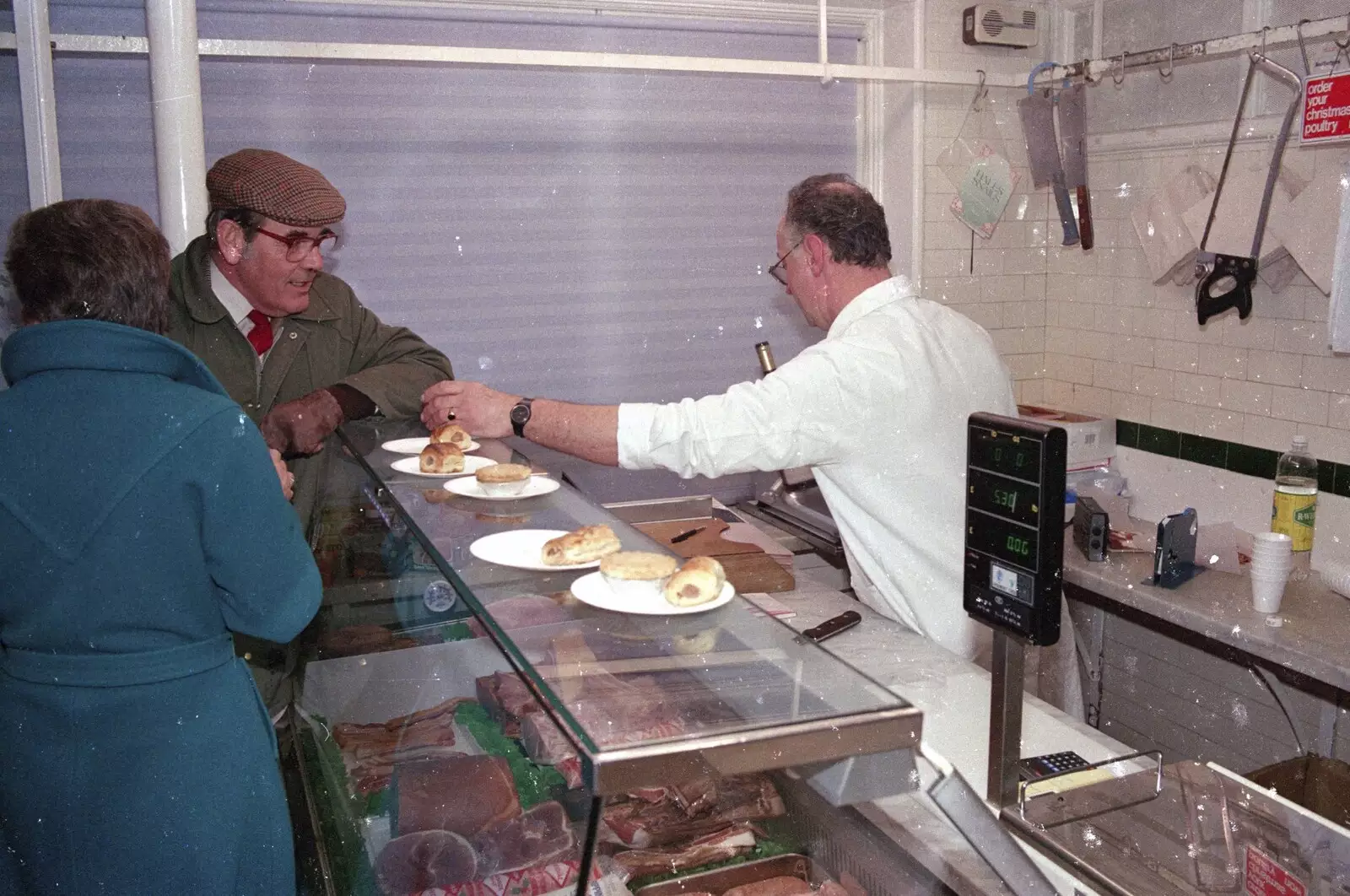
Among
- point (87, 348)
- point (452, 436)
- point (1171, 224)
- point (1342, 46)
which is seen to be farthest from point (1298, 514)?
point (87, 348)

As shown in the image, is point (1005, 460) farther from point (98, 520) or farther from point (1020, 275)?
point (1020, 275)

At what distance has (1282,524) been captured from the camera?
3730mm

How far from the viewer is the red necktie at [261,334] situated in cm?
311

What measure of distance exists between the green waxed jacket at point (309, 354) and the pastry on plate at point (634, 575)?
153 cm

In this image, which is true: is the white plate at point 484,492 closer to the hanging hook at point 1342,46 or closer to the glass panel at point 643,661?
the glass panel at point 643,661

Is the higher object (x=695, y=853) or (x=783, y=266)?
(x=783, y=266)

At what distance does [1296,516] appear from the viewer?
12.2 ft

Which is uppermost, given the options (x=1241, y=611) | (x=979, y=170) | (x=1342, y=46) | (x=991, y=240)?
(x=1342, y=46)

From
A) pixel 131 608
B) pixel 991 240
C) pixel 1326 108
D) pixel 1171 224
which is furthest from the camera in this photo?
pixel 991 240

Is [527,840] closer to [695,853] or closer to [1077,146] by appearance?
[695,853]

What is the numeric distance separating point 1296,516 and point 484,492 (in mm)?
2805

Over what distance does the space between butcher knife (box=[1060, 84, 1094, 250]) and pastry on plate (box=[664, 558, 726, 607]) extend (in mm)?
3797

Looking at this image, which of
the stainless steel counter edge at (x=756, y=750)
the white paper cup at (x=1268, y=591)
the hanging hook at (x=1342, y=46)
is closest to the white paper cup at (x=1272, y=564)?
the white paper cup at (x=1268, y=591)

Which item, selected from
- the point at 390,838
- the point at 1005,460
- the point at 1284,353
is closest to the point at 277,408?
the point at 390,838
